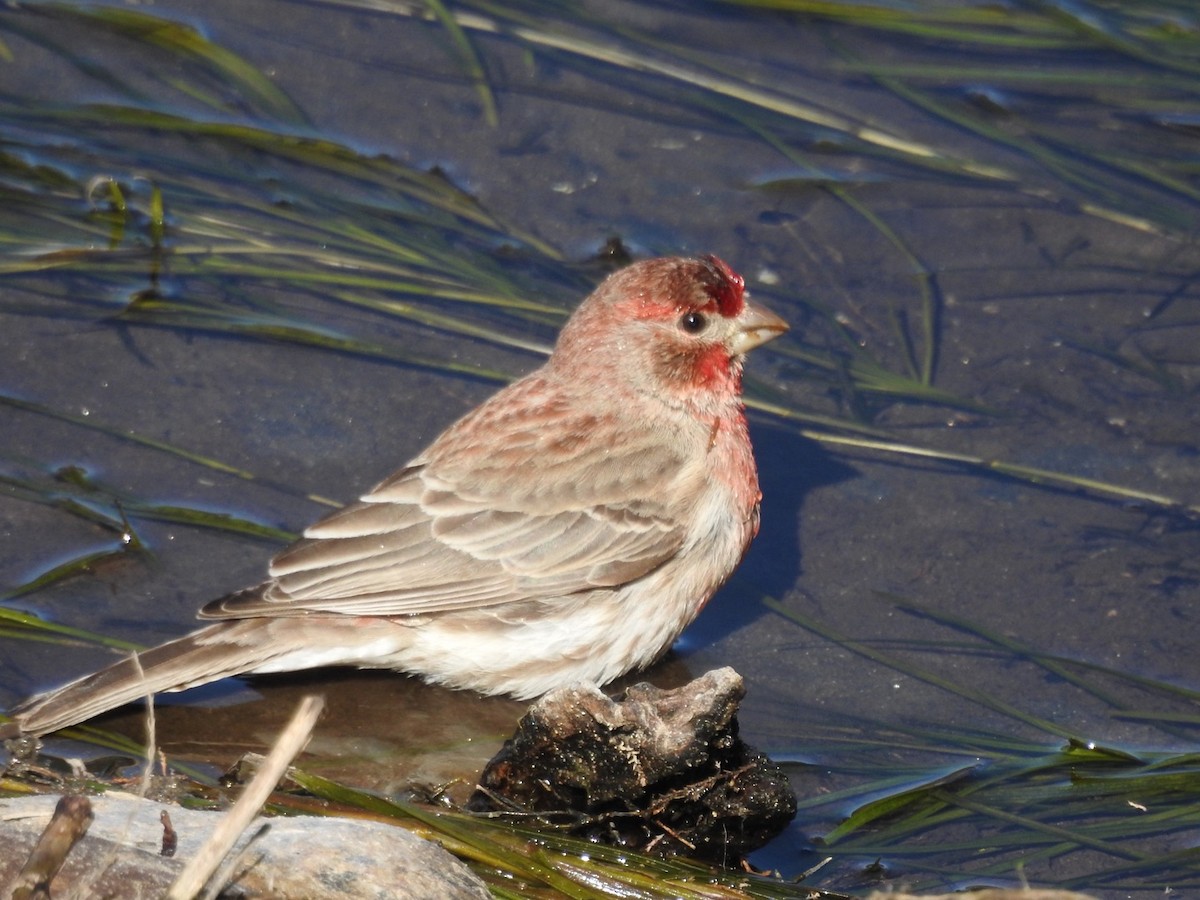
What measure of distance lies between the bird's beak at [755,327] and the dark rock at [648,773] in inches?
74.0

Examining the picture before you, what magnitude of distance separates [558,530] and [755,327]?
43.7 inches

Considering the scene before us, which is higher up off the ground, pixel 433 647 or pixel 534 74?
pixel 534 74

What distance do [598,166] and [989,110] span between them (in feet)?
6.95

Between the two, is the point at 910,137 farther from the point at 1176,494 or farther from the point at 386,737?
the point at 386,737

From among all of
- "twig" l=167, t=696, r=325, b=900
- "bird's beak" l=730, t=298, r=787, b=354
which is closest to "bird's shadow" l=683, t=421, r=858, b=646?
"bird's beak" l=730, t=298, r=787, b=354

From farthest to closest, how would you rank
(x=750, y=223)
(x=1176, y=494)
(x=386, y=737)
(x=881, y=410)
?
1. (x=750, y=223)
2. (x=881, y=410)
3. (x=1176, y=494)
4. (x=386, y=737)

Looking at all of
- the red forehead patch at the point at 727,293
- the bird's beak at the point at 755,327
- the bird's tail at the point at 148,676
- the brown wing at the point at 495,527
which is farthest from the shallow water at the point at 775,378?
the red forehead patch at the point at 727,293

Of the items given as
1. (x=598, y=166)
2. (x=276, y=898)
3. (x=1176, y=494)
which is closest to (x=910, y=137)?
(x=598, y=166)

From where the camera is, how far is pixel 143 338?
715 cm

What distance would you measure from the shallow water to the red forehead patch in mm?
985

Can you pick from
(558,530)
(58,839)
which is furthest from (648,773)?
(58,839)

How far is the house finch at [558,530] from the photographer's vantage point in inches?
228

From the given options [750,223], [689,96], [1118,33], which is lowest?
[750,223]

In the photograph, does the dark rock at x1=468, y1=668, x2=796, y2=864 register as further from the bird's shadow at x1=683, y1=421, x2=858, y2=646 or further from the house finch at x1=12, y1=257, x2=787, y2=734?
the bird's shadow at x1=683, y1=421, x2=858, y2=646
